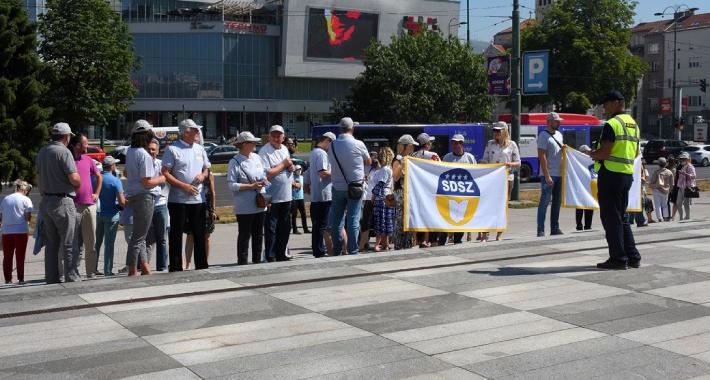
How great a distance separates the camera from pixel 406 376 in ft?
17.5

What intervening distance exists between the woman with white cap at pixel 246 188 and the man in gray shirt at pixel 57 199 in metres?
2.01

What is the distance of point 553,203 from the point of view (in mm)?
13000

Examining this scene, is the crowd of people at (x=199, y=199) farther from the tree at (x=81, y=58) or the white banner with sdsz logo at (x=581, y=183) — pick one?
the tree at (x=81, y=58)

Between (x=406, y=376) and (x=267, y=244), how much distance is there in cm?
569

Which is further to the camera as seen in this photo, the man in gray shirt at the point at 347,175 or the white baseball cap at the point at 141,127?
the man in gray shirt at the point at 347,175

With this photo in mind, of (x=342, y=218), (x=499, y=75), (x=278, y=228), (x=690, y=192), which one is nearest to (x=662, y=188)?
(x=690, y=192)

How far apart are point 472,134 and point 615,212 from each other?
29677mm

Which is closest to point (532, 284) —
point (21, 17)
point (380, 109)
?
point (21, 17)

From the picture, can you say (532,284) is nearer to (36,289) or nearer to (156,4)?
(36,289)

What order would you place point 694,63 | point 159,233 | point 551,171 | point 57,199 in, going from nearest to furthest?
point 57,199 < point 159,233 < point 551,171 < point 694,63

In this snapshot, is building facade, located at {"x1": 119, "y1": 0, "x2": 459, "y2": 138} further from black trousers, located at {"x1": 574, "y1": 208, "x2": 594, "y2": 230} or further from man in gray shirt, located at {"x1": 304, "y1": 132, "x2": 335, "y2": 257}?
man in gray shirt, located at {"x1": 304, "y1": 132, "x2": 335, "y2": 257}

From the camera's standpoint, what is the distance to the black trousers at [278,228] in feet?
35.2

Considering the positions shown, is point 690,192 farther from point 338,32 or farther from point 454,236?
point 338,32

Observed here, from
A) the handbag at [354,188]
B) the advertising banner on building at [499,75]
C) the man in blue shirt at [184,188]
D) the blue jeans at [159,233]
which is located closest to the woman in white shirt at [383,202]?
the handbag at [354,188]
